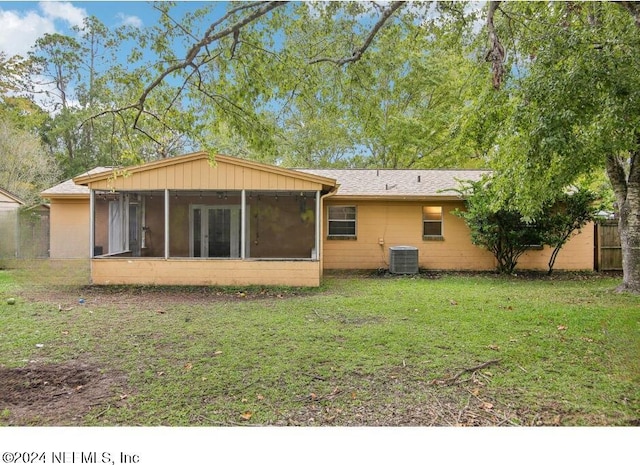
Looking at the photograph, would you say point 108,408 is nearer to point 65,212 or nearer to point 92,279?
point 92,279

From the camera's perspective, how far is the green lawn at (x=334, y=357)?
9.97 ft

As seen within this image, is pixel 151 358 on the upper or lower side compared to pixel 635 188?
lower

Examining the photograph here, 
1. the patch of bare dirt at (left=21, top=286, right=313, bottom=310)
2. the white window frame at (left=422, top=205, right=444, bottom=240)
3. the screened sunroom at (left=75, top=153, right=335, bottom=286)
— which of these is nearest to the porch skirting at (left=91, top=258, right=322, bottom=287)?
the screened sunroom at (left=75, top=153, right=335, bottom=286)

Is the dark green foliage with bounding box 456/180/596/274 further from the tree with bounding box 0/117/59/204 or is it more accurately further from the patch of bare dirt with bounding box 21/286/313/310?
the tree with bounding box 0/117/59/204

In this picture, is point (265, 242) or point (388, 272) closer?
point (388, 272)

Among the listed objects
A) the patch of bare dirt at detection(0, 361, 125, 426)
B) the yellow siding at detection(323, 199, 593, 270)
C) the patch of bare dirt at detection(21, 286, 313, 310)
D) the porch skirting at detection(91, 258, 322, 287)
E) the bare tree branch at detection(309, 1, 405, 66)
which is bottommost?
the patch of bare dirt at detection(0, 361, 125, 426)

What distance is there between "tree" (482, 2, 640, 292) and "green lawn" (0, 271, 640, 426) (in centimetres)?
239

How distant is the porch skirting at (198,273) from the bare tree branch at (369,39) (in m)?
4.77

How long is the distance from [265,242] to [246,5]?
8.44 meters

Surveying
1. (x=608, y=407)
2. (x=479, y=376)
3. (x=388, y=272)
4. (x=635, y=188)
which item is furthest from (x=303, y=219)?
(x=608, y=407)

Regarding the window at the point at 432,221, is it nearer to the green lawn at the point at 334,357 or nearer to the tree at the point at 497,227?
the tree at the point at 497,227

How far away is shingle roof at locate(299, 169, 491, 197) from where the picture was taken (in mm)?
11594

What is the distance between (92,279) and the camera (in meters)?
8.95

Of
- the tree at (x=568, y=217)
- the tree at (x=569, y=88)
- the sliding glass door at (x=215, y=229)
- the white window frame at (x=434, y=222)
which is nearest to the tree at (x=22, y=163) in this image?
the sliding glass door at (x=215, y=229)
